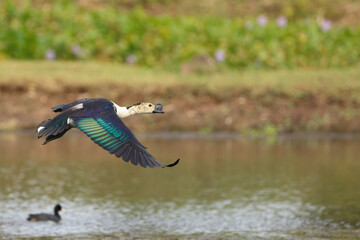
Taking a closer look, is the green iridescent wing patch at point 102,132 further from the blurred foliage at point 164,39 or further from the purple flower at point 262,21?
the purple flower at point 262,21

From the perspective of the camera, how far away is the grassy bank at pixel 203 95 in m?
22.3

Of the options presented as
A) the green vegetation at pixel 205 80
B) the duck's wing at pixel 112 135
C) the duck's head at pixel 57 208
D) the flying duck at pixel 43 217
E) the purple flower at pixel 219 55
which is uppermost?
the purple flower at pixel 219 55

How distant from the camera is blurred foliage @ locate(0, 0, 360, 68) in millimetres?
26672

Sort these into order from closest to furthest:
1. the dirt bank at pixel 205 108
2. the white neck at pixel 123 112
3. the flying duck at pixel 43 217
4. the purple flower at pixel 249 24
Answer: the white neck at pixel 123 112
the flying duck at pixel 43 217
the dirt bank at pixel 205 108
the purple flower at pixel 249 24

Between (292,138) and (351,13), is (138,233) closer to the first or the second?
(292,138)

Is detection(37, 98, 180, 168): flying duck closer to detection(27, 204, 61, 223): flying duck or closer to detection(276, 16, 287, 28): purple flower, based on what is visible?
detection(27, 204, 61, 223): flying duck

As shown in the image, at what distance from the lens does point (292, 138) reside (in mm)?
21484

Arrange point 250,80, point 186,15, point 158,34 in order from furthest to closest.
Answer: point 186,15 < point 158,34 < point 250,80

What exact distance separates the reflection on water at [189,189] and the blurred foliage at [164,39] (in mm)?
5308

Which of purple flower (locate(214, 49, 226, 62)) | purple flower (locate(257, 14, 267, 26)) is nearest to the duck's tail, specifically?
purple flower (locate(214, 49, 226, 62))

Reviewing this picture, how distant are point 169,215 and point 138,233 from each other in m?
1.31


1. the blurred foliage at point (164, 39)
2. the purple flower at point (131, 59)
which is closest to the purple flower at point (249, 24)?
the blurred foliage at point (164, 39)

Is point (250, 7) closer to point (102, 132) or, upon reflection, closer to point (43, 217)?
point (43, 217)

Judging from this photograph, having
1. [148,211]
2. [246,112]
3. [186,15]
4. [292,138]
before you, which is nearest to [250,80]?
[246,112]
